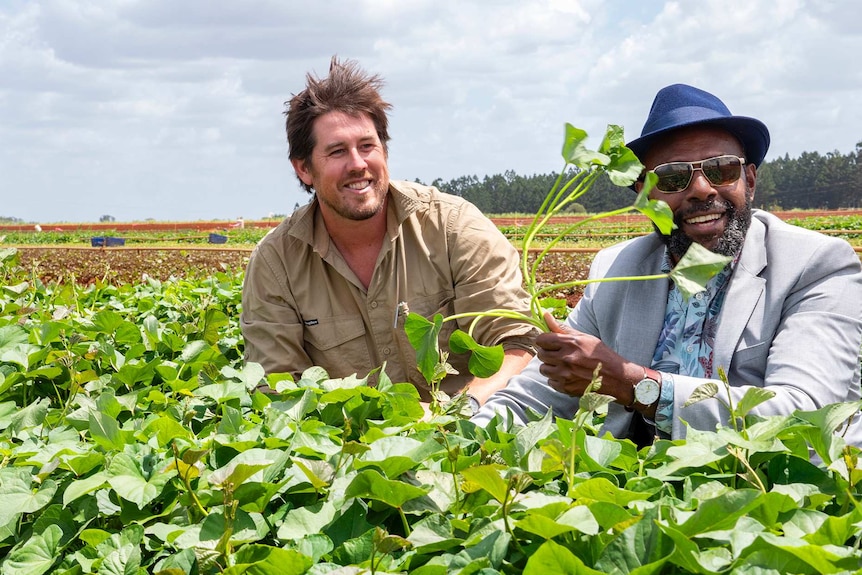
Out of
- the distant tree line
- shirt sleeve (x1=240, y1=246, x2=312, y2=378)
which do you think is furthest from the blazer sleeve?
the distant tree line

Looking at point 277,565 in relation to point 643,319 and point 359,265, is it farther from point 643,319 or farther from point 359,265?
point 359,265

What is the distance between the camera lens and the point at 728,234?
2.54 metres

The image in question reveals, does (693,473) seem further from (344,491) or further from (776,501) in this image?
(344,491)

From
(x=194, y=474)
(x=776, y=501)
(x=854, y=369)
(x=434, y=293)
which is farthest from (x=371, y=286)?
(x=776, y=501)

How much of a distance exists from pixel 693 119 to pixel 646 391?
81cm

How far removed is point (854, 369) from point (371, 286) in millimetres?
1870

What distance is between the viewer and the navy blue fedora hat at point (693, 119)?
101 inches

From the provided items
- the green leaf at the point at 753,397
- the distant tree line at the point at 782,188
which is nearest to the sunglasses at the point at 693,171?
the green leaf at the point at 753,397

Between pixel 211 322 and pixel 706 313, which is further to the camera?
pixel 211 322

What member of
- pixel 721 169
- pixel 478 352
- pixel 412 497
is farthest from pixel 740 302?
pixel 412 497

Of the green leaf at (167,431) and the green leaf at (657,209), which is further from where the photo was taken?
the green leaf at (167,431)

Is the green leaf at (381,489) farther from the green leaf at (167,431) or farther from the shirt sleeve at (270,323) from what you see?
the shirt sleeve at (270,323)

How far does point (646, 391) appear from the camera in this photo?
7.32 feet

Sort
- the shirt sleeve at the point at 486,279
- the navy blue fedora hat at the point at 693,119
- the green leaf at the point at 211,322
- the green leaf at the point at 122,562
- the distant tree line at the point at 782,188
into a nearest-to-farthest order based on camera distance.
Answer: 1. the green leaf at the point at 122,562
2. the navy blue fedora hat at the point at 693,119
3. the green leaf at the point at 211,322
4. the shirt sleeve at the point at 486,279
5. the distant tree line at the point at 782,188
